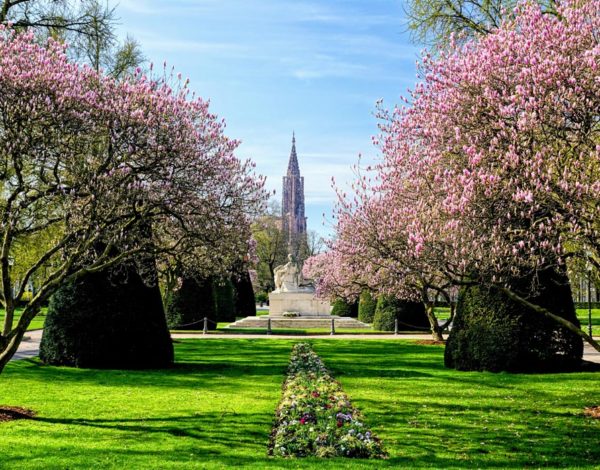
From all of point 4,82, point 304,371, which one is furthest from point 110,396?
point 4,82

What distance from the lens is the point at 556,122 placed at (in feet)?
30.5

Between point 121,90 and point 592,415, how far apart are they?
9.48 metres

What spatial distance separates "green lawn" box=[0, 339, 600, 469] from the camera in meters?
8.43

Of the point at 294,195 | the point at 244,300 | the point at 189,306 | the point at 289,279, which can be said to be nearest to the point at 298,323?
the point at 289,279

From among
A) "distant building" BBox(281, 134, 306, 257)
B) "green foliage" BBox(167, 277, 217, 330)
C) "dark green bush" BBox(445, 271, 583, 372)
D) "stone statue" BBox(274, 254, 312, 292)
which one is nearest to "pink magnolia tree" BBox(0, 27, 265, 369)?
"dark green bush" BBox(445, 271, 583, 372)

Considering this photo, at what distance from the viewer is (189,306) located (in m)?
32.7

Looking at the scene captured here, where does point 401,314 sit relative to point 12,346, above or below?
below

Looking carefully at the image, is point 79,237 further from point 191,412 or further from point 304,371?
point 304,371

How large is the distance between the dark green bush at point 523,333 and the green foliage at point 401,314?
50.8 feet

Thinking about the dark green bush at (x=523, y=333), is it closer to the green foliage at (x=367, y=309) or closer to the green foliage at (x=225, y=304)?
the green foliage at (x=367, y=309)

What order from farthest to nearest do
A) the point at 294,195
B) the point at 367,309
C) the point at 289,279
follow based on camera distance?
the point at 294,195 → the point at 289,279 → the point at 367,309

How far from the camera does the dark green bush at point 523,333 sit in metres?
16.1

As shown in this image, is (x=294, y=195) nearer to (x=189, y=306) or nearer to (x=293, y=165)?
(x=293, y=165)

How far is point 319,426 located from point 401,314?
2313cm
